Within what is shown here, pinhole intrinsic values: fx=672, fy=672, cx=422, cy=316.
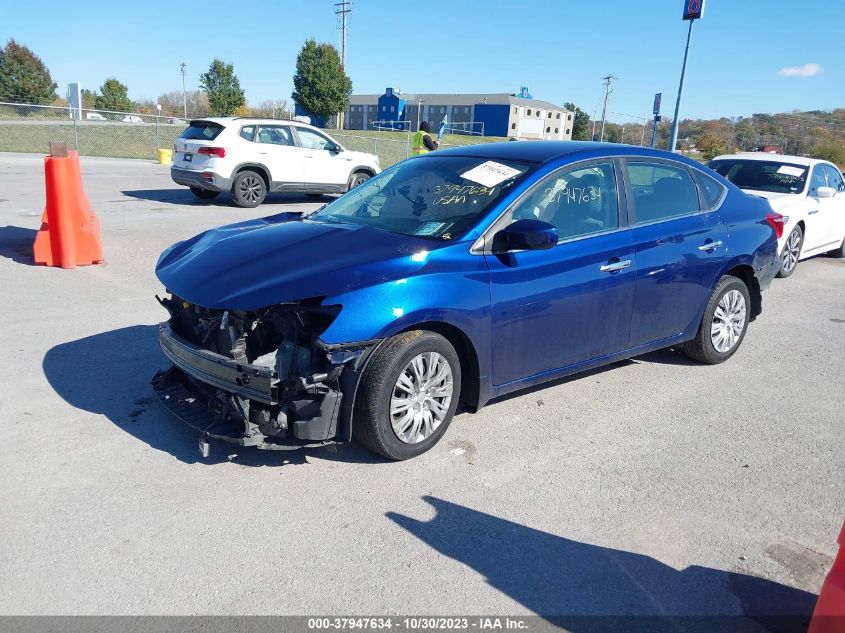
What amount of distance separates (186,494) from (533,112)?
297 feet

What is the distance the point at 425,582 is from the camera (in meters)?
2.91

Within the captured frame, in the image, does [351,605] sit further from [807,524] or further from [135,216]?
[135,216]

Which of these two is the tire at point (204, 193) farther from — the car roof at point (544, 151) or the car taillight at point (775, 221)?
the car taillight at point (775, 221)

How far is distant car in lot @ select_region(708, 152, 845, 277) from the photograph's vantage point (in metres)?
9.74

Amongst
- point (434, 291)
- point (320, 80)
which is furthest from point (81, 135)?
point (434, 291)

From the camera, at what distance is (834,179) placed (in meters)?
10.9

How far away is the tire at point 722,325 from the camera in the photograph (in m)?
5.63

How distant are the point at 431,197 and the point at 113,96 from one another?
72.4 metres

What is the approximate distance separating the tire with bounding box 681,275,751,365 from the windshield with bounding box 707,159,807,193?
5.05m

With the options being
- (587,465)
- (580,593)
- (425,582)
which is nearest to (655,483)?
(587,465)

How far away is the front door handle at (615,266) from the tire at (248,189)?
34.5ft

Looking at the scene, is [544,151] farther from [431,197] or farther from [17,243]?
[17,243]

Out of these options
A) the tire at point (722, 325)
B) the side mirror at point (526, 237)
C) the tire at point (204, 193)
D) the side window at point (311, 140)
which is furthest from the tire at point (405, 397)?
the tire at point (204, 193)

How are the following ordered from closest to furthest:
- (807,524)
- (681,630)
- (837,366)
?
(681,630) → (807,524) → (837,366)
